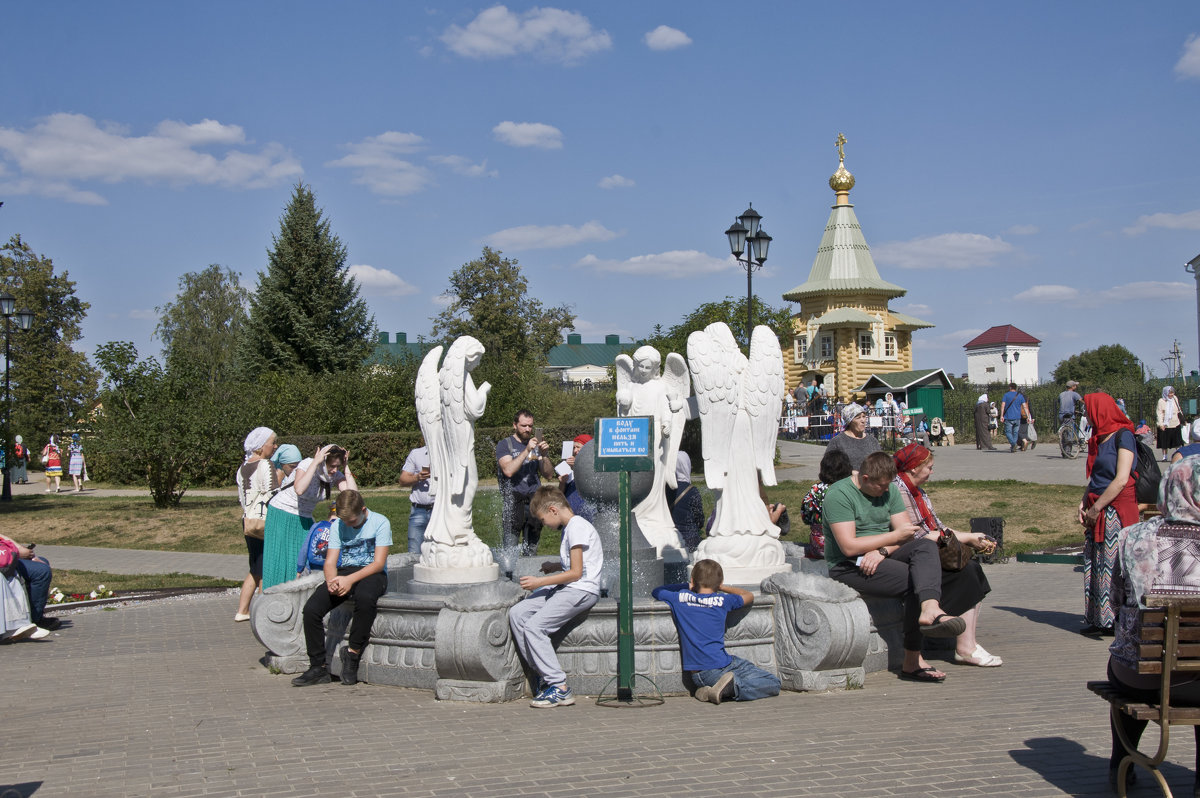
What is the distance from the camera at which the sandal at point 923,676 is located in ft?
23.8

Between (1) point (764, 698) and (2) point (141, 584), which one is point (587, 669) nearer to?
(1) point (764, 698)

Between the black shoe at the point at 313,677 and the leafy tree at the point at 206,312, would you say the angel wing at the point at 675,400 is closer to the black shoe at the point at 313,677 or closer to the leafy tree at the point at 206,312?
the black shoe at the point at 313,677

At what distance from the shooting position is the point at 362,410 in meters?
31.8

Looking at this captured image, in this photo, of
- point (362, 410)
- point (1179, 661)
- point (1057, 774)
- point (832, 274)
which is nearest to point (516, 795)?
point (1057, 774)

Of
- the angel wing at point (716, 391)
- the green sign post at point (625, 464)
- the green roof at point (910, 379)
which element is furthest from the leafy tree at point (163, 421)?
the green roof at point (910, 379)

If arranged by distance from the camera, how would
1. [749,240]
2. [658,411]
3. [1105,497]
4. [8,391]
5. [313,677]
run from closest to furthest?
[313,677]
[1105,497]
[658,411]
[749,240]
[8,391]

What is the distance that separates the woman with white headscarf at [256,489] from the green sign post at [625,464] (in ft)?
15.3

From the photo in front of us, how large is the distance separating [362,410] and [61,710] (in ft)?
82.5

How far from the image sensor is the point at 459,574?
26.2 ft

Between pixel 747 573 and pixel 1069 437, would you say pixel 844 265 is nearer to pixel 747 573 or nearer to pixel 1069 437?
pixel 1069 437

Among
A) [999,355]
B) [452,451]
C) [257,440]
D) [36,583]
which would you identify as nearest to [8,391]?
[36,583]

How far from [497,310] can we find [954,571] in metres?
51.9

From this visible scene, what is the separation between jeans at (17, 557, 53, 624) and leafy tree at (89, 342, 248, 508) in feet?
35.0

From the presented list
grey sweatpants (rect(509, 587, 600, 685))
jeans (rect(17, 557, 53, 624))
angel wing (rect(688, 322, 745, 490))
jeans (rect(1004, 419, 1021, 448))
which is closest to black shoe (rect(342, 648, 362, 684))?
grey sweatpants (rect(509, 587, 600, 685))
